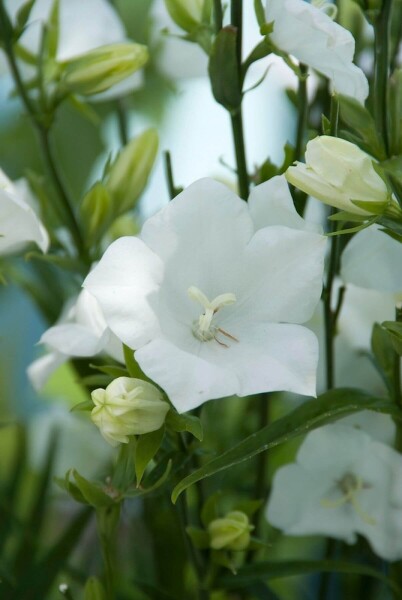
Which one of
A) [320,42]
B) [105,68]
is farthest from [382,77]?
[105,68]

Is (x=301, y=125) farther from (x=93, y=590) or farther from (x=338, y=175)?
(x=93, y=590)

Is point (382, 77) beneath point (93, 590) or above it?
above

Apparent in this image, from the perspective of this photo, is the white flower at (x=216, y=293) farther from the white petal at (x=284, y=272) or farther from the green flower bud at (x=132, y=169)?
the green flower bud at (x=132, y=169)

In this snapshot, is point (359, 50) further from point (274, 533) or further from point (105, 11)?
point (274, 533)

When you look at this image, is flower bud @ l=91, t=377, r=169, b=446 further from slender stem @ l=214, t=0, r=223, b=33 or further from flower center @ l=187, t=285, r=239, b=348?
slender stem @ l=214, t=0, r=223, b=33

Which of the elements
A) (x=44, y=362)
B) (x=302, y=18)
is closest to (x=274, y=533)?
(x=44, y=362)

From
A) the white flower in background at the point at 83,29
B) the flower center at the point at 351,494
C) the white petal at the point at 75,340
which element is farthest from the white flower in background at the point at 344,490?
the white flower in background at the point at 83,29

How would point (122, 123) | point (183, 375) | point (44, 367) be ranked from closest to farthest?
1. point (183, 375)
2. point (44, 367)
3. point (122, 123)

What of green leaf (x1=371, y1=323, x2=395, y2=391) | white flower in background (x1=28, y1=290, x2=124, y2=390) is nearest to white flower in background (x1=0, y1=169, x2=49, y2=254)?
white flower in background (x1=28, y1=290, x2=124, y2=390)
